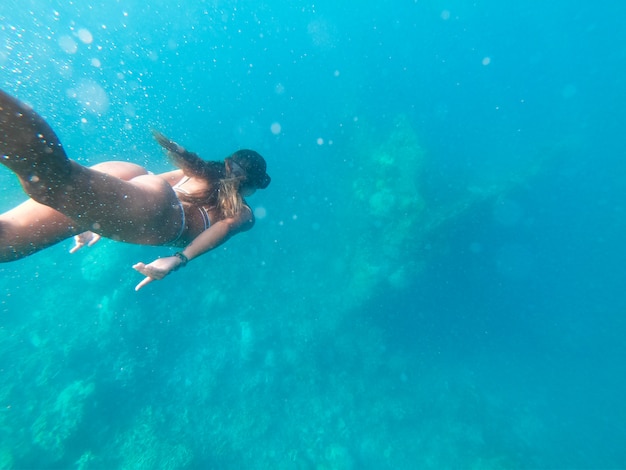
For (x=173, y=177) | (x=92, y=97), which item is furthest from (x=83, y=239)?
(x=92, y=97)

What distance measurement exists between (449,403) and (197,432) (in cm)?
1158

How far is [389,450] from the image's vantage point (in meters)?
13.8

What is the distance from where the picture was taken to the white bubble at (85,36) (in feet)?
84.1

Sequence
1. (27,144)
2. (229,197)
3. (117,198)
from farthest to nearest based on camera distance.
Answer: (229,197)
(117,198)
(27,144)

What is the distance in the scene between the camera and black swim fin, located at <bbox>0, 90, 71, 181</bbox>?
5.07ft

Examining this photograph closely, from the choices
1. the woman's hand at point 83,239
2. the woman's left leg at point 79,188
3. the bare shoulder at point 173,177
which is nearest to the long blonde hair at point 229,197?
the woman's left leg at point 79,188

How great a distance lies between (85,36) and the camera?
25.8 m

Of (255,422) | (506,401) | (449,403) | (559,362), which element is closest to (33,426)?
(255,422)

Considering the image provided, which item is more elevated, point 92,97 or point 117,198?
point 92,97

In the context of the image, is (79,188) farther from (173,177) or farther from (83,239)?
(83,239)

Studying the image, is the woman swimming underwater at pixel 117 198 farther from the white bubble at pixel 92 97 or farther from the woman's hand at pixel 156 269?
the white bubble at pixel 92 97

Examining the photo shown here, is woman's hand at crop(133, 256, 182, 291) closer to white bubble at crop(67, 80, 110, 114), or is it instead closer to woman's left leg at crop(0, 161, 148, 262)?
woman's left leg at crop(0, 161, 148, 262)

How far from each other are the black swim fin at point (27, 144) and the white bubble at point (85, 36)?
32880 millimetres

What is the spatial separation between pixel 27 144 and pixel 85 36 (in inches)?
1313
